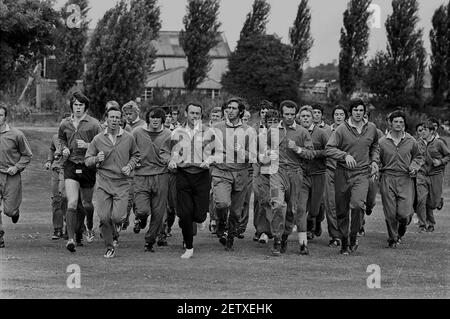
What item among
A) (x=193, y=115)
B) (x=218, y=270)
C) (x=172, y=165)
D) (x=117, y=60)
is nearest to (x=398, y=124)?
(x=193, y=115)

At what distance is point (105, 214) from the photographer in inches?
502

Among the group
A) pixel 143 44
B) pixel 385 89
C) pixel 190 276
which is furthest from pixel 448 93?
pixel 190 276

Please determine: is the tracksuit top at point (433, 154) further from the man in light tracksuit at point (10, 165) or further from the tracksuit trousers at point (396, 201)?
the man in light tracksuit at point (10, 165)

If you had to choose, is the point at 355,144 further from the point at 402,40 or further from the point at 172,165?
the point at 402,40

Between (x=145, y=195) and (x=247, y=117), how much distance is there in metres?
3.24

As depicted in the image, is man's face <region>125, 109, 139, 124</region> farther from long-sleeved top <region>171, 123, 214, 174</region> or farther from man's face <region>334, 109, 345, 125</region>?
man's face <region>334, 109, 345, 125</region>

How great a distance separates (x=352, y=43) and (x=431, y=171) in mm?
49110

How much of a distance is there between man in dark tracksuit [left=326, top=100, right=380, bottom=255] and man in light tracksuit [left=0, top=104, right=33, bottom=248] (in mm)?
4690

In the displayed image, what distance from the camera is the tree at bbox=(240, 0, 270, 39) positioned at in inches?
2768

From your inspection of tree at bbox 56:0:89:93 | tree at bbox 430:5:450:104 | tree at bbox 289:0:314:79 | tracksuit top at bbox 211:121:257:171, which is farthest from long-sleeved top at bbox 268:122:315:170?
tree at bbox 289:0:314:79

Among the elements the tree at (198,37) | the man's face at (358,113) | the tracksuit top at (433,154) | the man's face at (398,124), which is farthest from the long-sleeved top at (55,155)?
the tree at (198,37)

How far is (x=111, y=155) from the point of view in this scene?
1286 cm

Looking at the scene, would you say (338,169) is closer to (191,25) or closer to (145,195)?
(145,195)

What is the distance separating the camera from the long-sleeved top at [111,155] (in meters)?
12.8
